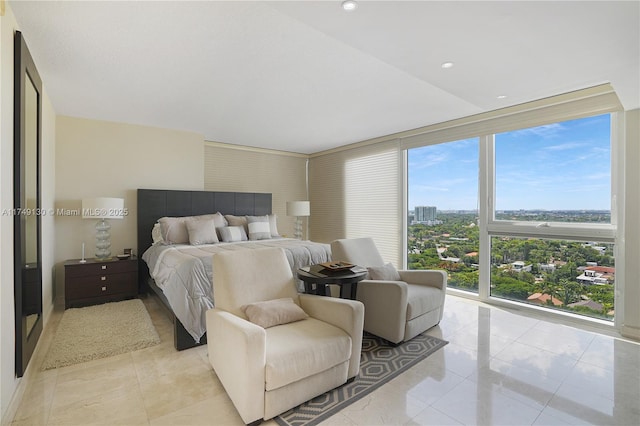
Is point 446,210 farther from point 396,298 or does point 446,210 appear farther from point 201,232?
point 201,232

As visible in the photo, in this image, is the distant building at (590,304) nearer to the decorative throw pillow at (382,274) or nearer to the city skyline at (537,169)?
the city skyline at (537,169)

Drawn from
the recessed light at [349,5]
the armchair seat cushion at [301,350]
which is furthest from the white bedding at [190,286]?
the recessed light at [349,5]

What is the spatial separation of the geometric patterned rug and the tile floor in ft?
0.24

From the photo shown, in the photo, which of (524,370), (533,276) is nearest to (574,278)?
(533,276)

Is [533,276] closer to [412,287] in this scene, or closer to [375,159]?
[412,287]

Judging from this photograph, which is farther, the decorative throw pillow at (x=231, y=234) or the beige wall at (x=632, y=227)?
the decorative throw pillow at (x=231, y=234)

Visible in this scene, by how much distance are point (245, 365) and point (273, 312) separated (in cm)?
51

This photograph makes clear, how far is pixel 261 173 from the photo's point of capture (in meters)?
6.37

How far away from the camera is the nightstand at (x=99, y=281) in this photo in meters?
3.80

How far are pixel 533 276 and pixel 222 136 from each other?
5.02 m

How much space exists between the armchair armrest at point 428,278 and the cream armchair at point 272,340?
55.8 inches

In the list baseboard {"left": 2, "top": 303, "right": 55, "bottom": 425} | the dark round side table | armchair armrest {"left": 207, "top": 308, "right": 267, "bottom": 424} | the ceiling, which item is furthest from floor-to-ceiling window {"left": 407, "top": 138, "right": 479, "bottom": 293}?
baseboard {"left": 2, "top": 303, "right": 55, "bottom": 425}

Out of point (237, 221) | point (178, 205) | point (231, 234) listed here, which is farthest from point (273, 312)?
point (178, 205)

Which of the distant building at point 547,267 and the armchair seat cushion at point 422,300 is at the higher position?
the distant building at point 547,267
